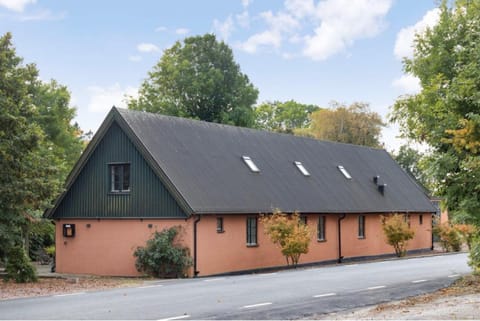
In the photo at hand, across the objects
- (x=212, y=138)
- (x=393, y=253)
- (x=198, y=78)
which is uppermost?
(x=198, y=78)

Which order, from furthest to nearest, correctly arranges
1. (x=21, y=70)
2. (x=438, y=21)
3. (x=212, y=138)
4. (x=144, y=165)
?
(x=212, y=138), (x=144, y=165), (x=21, y=70), (x=438, y=21)

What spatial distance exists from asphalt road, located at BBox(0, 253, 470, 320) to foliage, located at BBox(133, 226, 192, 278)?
Answer: 2.61 m

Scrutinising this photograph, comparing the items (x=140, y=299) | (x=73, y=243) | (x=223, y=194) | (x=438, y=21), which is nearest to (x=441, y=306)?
(x=140, y=299)

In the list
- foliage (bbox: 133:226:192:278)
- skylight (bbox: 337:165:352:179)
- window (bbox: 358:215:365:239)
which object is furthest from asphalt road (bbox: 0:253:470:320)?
skylight (bbox: 337:165:352:179)

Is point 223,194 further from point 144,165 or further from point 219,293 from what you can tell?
point 219,293

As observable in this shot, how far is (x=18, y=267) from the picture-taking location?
81.1 feet

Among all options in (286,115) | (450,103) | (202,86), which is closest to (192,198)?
(450,103)

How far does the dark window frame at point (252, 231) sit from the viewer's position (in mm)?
30652

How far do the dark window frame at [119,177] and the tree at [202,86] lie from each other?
24.8m

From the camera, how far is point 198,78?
56.4 meters

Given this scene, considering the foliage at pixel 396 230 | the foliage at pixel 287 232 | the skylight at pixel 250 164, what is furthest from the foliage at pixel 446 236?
the foliage at pixel 287 232

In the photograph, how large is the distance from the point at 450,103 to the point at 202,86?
38.5m

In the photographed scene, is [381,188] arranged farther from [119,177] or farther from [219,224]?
[119,177]

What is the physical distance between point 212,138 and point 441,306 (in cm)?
2082
